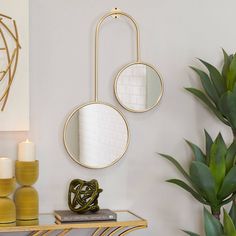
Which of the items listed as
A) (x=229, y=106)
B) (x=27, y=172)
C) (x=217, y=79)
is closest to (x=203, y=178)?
(x=229, y=106)

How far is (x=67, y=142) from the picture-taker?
237 cm

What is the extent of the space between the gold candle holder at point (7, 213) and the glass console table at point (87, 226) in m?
0.04

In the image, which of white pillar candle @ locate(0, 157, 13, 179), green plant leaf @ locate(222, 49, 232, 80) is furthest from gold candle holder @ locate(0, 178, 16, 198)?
green plant leaf @ locate(222, 49, 232, 80)

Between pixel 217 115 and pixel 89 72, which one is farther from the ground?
pixel 89 72

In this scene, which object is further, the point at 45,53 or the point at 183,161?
the point at 183,161

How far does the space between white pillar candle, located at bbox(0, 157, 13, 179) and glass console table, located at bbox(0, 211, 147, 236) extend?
19cm

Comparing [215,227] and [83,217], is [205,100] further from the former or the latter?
[83,217]

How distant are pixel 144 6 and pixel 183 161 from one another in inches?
27.7

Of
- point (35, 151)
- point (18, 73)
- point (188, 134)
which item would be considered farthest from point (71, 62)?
point (188, 134)

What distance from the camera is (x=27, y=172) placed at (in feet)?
7.26

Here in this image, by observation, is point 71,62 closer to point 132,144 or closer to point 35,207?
point 132,144

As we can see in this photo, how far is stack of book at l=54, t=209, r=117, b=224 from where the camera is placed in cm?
217

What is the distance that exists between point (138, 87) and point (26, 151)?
1.90 feet

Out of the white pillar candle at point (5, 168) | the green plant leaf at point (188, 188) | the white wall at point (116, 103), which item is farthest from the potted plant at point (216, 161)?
the white pillar candle at point (5, 168)
